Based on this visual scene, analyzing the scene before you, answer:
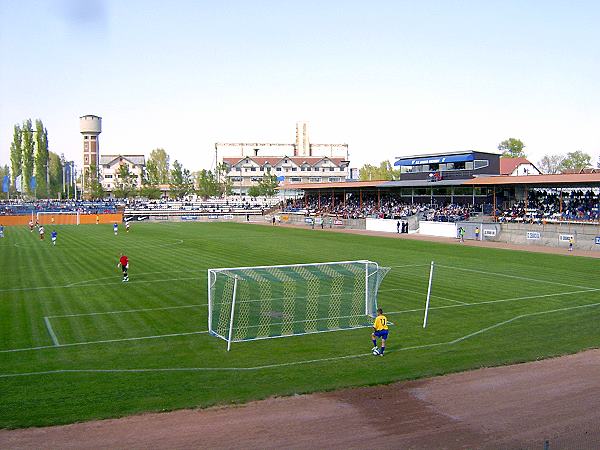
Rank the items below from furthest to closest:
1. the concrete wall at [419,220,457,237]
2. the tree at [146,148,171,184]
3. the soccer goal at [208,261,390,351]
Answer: the tree at [146,148,171,184] < the concrete wall at [419,220,457,237] < the soccer goal at [208,261,390,351]

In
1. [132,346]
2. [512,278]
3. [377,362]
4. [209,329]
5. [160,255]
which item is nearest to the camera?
[377,362]

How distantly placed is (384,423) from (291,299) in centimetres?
1236

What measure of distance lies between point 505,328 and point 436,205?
173 feet

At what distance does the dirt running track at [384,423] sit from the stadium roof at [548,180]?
41.5 meters

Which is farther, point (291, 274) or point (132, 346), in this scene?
point (291, 274)

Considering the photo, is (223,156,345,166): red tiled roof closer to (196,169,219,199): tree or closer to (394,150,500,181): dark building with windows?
(196,169,219,199): tree

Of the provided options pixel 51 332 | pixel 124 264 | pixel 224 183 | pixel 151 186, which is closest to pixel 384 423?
pixel 51 332

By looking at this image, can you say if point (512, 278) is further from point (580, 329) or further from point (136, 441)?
point (136, 441)

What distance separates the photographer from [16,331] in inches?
793

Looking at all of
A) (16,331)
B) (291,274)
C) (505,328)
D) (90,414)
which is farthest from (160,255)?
(90,414)

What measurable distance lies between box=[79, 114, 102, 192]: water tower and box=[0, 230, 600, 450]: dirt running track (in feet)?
456

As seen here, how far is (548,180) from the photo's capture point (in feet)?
181

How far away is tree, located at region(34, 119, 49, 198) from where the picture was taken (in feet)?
430

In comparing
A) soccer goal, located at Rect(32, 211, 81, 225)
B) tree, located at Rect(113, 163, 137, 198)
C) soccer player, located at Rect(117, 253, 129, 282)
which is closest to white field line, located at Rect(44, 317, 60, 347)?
soccer player, located at Rect(117, 253, 129, 282)
